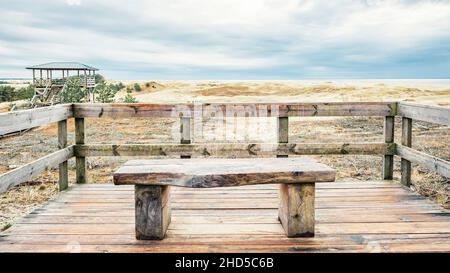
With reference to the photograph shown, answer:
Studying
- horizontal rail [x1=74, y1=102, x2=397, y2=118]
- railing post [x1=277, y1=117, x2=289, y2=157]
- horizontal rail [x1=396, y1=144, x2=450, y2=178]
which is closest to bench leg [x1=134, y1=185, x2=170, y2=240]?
A: horizontal rail [x1=74, y1=102, x2=397, y2=118]

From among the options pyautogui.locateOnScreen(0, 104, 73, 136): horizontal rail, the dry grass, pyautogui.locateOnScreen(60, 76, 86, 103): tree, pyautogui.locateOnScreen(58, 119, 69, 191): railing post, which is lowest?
the dry grass

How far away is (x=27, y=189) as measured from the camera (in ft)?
22.5

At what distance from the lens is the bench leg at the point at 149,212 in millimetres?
3133

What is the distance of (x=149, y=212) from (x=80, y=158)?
8.09ft

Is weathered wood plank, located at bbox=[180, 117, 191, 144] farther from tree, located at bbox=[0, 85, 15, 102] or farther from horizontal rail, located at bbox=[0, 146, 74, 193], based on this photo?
tree, located at bbox=[0, 85, 15, 102]

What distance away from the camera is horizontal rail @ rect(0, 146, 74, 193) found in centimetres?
345

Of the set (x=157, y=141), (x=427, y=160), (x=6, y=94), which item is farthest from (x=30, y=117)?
(x=6, y=94)

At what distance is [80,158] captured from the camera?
525 cm

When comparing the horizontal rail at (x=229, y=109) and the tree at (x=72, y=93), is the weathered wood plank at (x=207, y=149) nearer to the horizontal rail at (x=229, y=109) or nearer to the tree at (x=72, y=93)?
the horizontal rail at (x=229, y=109)

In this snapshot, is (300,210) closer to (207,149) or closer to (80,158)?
(207,149)

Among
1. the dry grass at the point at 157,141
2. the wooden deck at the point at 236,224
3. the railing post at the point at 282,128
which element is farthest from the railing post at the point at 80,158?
the railing post at the point at 282,128
